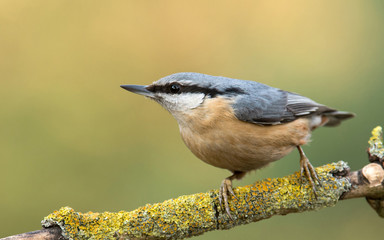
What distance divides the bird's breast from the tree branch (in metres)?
0.31

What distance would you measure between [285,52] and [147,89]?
2235 millimetres

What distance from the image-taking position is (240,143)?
3102mm

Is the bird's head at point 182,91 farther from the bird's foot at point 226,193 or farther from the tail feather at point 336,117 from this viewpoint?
the tail feather at point 336,117

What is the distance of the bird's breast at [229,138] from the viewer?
311 cm

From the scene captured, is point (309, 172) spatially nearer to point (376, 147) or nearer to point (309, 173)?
point (309, 173)

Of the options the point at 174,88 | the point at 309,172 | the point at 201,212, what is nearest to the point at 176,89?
the point at 174,88

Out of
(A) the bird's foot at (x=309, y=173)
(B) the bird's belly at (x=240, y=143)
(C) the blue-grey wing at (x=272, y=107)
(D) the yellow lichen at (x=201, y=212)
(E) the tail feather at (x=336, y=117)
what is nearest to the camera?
(D) the yellow lichen at (x=201, y=212)

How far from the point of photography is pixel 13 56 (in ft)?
17.3

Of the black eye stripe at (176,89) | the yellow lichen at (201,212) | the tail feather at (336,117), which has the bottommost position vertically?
the yellow lichen at (201,212)

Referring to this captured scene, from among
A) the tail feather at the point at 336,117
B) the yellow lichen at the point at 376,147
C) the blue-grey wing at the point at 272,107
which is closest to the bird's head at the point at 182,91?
the blue-grey wing at the point at 272,107

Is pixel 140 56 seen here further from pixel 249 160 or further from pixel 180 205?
pixel 180 205

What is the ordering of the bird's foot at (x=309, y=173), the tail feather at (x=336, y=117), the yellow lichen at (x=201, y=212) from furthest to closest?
the tail feather at (x=336, y=117), the bird's foot at (x=309, y=173), the yellow lichen at (x=201, y=212)

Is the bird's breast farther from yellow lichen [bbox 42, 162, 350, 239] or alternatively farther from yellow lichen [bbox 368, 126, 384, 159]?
yellow lichen [bbox 368, 126, 384, 159]

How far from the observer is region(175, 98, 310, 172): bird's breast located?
311 centimetres
